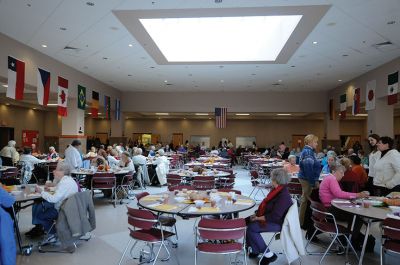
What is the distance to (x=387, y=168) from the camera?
5660 millimetres

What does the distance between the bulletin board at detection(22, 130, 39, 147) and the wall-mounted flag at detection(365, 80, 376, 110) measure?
19846 millimetres

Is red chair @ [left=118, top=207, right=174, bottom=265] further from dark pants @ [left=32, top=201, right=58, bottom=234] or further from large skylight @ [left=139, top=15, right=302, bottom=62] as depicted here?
large skylight @ [left=139, top=15, right=302, bottom=62]

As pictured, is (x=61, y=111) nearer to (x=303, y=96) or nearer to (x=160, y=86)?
(x=160, y=86)

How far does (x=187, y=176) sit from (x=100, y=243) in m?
3.12

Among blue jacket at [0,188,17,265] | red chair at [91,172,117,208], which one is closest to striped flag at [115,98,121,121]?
red chair at [91,172,117,208]

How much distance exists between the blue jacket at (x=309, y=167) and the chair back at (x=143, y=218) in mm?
3237

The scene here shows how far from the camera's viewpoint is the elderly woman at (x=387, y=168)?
5.54 meters

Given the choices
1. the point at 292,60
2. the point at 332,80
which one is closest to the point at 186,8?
the point at 292,60

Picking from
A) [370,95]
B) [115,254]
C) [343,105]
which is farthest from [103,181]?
[343,105]

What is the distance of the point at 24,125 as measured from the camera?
21938mm

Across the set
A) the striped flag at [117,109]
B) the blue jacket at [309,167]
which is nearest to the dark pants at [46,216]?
the blue jacket at [309,167]

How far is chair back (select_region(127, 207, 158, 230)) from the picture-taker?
3.92m

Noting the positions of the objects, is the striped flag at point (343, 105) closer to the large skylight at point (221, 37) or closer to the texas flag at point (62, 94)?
the large skylight at point (221, 37)

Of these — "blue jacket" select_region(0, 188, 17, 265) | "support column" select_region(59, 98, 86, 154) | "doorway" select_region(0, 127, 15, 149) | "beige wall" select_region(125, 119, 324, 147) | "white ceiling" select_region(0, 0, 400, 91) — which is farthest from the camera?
"beige wall" select_region(125, 119, 324, 147)
